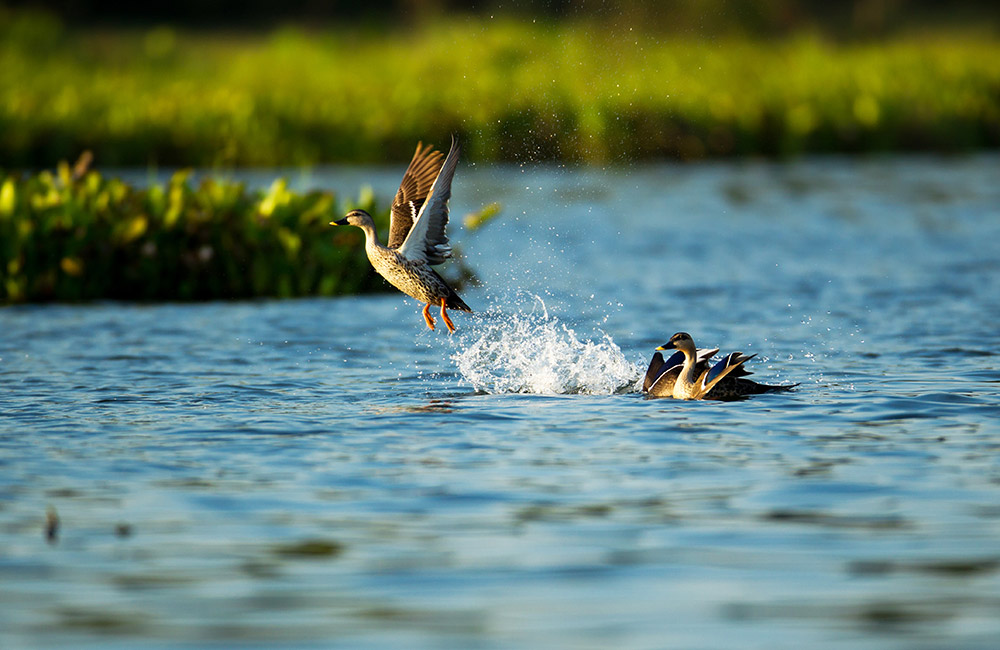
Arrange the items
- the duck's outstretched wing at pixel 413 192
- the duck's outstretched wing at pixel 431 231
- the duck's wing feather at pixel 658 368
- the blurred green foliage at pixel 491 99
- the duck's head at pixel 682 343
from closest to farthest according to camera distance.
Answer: the duck's outstretched wing at pixel 431 231 → the duck's head at pixel 682 343 → the duck's wing feather at pixel 658 368 → the duck's outstretched wing at pixel 413 192 → the blurred green foliage at pixel 491 99

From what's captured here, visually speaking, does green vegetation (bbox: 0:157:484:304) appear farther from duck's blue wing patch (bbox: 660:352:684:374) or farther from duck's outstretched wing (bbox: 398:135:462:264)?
duck's blue wing patch (bbox: 660:352:684:374)

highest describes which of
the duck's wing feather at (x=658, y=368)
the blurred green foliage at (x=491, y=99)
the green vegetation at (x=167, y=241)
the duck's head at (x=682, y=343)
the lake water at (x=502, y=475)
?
the blurred green foliage at (x=491, y=99)

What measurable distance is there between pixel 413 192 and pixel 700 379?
2.32 meters

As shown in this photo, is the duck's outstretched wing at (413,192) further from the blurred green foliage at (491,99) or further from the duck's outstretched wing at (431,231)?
the blurred green foliage at (491,99)

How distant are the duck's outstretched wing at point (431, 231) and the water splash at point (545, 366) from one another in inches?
40.7

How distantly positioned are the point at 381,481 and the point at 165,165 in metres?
19.7

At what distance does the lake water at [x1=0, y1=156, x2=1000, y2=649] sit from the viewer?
17.1 ft

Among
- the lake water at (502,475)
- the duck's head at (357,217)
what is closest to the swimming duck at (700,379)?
the lake water at (502,475)

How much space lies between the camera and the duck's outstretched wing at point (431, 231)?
9.38m

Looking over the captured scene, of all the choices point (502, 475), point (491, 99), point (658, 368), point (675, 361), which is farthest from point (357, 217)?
point (491, 99)

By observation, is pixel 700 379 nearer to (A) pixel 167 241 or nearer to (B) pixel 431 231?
(B) pixel 431 231

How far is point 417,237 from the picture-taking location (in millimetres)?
9695

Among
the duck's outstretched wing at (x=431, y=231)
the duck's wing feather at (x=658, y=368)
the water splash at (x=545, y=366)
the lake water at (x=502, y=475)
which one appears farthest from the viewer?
the water splash at (x=545, y=366)

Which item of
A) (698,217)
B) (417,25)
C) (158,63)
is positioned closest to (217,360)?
(698,217)
